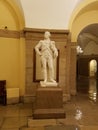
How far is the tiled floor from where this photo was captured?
5.14 m

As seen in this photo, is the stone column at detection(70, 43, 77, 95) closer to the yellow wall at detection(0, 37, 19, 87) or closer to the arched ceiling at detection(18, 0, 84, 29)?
the arched ceiling at detection(18, 0, 84, 29)

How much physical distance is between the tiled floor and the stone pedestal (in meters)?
0.23

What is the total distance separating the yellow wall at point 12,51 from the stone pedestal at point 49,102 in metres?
2.25

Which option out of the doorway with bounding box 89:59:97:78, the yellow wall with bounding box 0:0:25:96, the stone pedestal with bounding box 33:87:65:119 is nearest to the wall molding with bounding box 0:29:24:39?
the yellow wall with bounding box 0:0:25:96

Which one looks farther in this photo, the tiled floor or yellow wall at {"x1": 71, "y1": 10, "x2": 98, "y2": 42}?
yellow wall at {"x1": 71, "y1": 10, "x2": 98, "y2": 42}

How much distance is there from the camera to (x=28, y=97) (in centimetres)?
764

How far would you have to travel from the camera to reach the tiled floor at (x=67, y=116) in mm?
5137

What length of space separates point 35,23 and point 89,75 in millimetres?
13473

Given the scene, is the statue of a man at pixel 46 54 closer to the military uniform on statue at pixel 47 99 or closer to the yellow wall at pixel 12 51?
the military uniform on statue at pixel 47 99

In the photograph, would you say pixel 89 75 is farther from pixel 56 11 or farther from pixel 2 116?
pixel 2 116

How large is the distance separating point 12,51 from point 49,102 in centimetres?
290

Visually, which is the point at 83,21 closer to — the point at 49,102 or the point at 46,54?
the point at 46,54

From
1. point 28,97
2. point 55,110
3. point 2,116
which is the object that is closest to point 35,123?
point 55,110

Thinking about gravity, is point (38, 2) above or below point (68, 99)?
above
